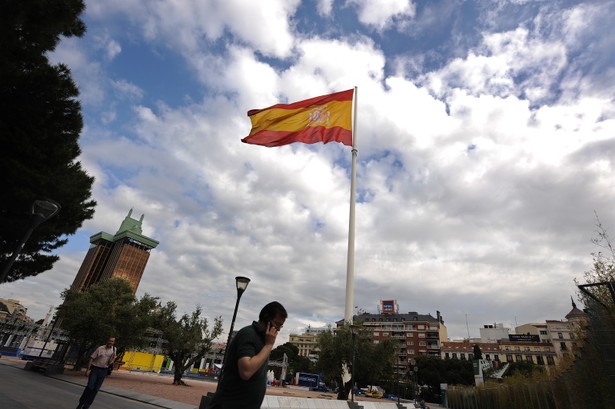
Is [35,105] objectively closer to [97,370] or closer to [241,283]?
[97,370]

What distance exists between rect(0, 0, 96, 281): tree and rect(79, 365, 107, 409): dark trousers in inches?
143

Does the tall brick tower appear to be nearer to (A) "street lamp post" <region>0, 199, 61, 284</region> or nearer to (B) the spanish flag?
(B) the spanish flag

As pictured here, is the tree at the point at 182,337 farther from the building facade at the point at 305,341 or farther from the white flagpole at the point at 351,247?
the building facade at the point at 305,341

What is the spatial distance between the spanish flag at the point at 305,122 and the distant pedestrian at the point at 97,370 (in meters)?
9.59

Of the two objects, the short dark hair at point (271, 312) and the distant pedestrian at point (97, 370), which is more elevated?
the short dark hair at point (271, 312)

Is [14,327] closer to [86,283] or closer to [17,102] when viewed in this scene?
[86,283]

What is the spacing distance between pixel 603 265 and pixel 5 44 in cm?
1654

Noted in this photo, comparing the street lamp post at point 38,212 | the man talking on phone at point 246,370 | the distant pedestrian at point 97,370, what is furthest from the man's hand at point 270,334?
the street lamp post at point 38,212

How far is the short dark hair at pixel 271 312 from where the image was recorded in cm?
264

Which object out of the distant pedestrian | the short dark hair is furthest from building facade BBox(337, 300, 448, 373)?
the short dark hair

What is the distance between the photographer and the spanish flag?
15.5 metres

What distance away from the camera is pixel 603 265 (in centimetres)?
1031

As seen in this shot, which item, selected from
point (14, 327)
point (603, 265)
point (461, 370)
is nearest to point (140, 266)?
point (14, 327)

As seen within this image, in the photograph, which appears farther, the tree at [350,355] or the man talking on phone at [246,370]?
the tree at [350,355]
